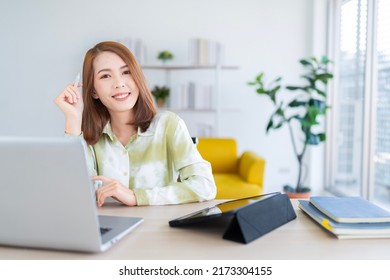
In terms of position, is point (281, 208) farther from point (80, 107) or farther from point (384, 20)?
point (384, 20)

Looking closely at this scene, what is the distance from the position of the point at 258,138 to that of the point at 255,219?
3047 millimetres

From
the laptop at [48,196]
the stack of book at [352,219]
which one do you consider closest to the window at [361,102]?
the stack of book at [352,219]

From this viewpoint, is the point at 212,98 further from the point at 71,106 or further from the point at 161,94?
A: the point at 71,106

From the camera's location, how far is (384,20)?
8.97ft

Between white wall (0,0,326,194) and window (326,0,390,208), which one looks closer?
window (326,0,390,208)

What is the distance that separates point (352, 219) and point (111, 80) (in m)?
0.66

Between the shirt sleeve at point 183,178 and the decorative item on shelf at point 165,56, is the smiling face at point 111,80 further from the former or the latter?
the decorative item on shelf at point 165,56

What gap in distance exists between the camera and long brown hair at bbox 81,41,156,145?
109cm

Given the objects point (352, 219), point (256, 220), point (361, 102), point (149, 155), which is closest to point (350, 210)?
point (352, 219)

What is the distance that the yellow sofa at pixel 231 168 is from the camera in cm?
219

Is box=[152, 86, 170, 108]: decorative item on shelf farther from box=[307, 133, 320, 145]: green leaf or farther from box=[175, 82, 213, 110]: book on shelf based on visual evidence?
box=[307, 133, 320, 145]: green leaf

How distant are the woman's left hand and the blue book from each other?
403 millimetres

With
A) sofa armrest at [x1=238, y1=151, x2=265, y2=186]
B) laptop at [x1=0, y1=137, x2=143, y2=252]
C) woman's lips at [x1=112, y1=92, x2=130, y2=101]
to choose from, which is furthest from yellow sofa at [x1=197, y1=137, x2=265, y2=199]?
laptop at [x1=0, y1=137, x2=143, y2=252]

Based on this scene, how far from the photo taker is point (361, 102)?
315 centimetres
